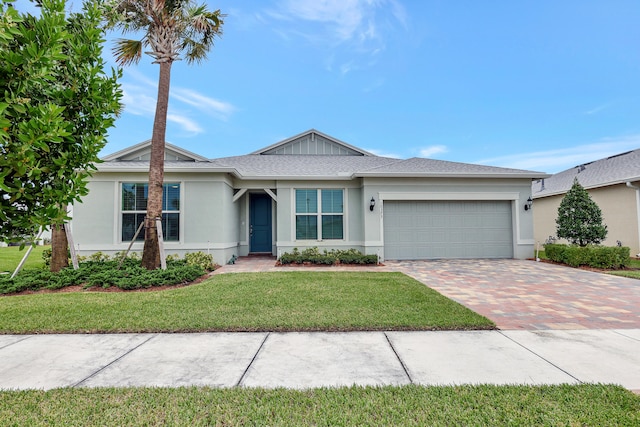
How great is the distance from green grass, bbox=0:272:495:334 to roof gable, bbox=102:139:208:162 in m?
5.59

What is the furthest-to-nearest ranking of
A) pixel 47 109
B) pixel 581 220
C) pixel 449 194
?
pixel 449 194
pixel 581 220
pixel 47 109

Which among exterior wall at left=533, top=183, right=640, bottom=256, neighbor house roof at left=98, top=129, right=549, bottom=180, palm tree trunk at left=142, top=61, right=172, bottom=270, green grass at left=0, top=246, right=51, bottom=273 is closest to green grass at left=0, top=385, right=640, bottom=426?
palm tree trunk at left=142, top=61, right=172, bottom=270

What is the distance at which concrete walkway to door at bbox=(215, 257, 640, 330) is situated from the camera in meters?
4.39

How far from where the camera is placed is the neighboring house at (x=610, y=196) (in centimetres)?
1100

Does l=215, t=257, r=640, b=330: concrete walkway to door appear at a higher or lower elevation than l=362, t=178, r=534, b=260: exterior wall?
lower

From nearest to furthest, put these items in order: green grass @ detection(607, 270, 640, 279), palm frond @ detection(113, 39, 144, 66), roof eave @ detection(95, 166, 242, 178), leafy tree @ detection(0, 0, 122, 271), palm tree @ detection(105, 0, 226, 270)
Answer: leafy tree @ detection(0, 0, 122, 271), green grass @ detection(607, 270, 640, 279), palm tree @ detection(105, 0, 226, 270), palm frond @ detection(113, 39, 144, 66), roof eave @ detection(95, 166, 242, 178)

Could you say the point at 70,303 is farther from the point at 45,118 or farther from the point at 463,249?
the point at 463,249

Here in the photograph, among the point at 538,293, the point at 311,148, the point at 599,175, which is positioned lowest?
the point at 538,293

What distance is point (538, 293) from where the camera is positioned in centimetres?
598

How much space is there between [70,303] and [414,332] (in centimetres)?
569

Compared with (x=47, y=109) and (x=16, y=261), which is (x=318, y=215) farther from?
(x=16, y=261)

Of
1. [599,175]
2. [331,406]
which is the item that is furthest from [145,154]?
[599,175]

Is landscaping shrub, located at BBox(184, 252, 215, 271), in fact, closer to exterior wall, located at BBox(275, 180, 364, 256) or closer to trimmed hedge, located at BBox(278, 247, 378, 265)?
trimmed hedge, located at BBox(278, 247, 378, 265)

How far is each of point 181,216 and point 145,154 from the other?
2.99m
